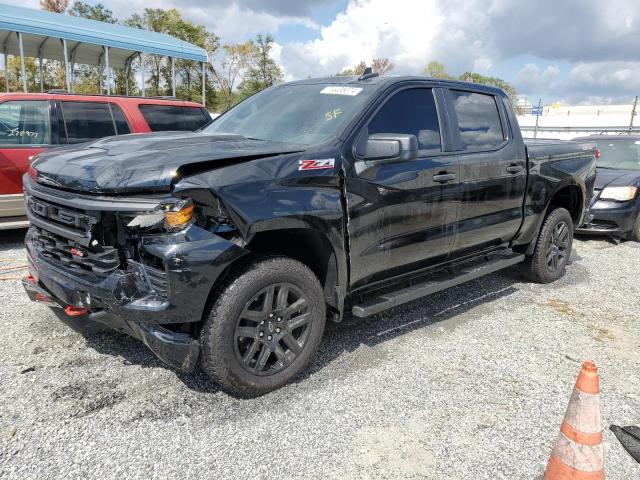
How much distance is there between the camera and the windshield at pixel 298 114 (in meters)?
3.44

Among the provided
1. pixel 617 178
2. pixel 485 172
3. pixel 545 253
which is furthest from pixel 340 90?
pixel 617 178

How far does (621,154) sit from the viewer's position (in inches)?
346

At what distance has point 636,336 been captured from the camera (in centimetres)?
425

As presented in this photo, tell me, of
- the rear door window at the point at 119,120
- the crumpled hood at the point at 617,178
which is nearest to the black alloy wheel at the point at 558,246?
the crumpled hood at the point at 617,178

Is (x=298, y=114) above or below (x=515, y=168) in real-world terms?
above

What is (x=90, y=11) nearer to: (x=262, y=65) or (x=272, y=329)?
(x=262, y=65)

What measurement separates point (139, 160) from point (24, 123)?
443 cm

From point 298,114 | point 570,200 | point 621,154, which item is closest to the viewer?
point 298,114

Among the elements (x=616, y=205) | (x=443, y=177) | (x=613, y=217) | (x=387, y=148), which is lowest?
(x=613, y=217)

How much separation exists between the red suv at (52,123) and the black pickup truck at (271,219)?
3071mm

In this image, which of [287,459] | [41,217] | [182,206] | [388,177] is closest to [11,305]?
[41,217]

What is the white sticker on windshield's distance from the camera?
12.0ft

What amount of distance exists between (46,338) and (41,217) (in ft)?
3.55

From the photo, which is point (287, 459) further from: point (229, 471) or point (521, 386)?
point (521, 386)
